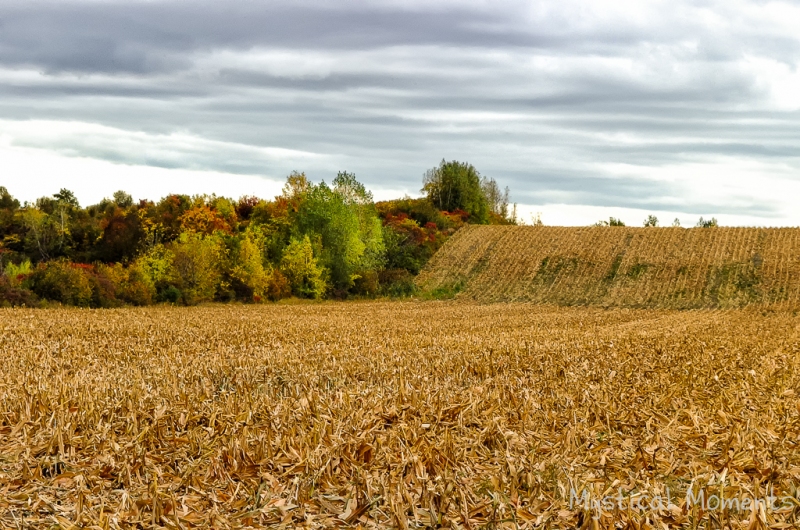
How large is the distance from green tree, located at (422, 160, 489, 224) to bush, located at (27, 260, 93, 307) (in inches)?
2089

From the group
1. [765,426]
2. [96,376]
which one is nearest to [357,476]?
[765,426]

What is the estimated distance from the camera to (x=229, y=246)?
52531mm

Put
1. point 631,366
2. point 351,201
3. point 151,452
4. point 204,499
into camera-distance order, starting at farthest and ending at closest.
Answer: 1. point 351,201
2. point 631,366
3. point 151,452
4. point 204,499

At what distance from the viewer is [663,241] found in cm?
6650

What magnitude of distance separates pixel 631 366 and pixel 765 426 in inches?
229

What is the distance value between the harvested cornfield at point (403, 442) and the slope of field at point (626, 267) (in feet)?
127

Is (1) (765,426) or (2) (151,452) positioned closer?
(2) (151,452)

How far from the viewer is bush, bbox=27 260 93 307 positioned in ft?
136

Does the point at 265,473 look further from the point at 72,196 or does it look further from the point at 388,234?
the point at 72,196

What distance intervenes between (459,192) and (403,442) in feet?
271

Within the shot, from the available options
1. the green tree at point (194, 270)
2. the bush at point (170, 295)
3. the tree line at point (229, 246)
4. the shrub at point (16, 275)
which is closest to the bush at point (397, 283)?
the tree line at point (229, 246)

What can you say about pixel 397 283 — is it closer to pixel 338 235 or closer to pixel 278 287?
pixel 338 235

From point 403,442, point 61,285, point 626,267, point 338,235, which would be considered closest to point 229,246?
point 338,235

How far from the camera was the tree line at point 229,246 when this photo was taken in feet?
149
